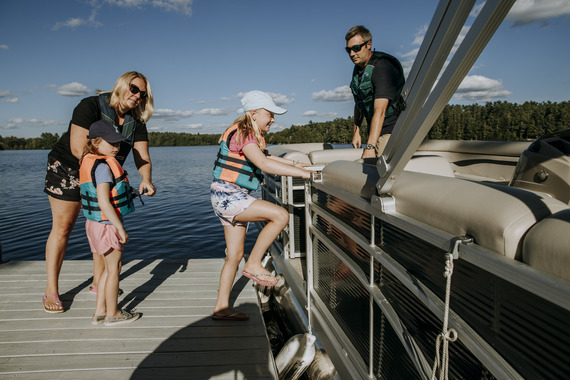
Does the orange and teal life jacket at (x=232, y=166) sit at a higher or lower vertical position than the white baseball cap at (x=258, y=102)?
lower

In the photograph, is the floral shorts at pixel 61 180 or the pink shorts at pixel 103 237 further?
the floral shorts at pixel 61 180

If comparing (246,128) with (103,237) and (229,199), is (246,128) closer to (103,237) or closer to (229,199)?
(229,199)

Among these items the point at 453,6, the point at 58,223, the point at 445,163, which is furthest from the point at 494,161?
the point at 58,223

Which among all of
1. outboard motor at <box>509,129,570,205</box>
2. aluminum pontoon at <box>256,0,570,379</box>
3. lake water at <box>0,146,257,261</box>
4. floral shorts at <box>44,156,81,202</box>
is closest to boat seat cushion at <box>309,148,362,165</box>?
aluminum pontoon at <box>256,0,570,379</box>

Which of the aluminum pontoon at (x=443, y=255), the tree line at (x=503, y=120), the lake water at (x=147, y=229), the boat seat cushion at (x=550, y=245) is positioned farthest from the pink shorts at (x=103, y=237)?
the tree line at (x=503, y=120)

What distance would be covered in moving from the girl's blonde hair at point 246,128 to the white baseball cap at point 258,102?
2.2 inches

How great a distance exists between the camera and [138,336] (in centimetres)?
278

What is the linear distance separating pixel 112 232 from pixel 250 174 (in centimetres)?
108

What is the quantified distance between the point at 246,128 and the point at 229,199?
0.53m

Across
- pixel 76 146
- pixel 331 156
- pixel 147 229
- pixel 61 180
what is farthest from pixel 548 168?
pixel 147 229

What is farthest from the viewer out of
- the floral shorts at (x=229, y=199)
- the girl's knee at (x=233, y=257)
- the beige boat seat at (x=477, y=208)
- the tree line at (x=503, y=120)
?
the tree line at (x=503, y=120)

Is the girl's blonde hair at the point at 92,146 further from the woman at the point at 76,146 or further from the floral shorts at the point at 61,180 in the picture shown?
the floral shorts at the point at 61,180

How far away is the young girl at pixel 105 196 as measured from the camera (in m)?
2.62

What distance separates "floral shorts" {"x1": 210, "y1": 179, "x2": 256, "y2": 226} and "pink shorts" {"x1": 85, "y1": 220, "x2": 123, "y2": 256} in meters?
0.75
